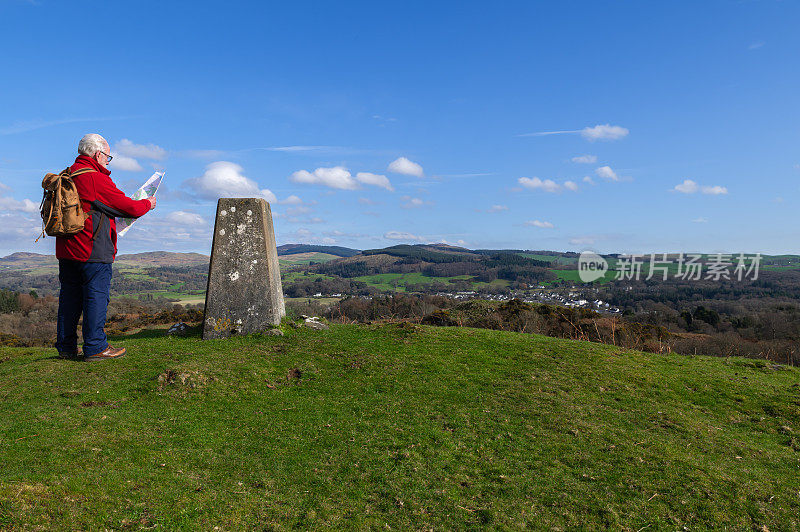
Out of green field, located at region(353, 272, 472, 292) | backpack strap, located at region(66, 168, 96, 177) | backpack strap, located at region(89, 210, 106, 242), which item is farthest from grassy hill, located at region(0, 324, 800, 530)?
green field, located at region(353, 272, 472, 292)

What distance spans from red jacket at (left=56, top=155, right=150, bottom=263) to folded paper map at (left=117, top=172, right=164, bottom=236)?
202mm

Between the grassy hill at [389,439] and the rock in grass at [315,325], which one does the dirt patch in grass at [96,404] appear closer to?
the grassy hill at [389,439]

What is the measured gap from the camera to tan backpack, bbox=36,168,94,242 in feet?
24.9

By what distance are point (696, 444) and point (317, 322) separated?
9.45m

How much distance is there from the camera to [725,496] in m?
5.18

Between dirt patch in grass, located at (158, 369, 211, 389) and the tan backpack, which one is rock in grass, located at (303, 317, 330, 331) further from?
Answer: the tan backpack

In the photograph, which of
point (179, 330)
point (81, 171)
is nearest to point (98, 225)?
point (81, 171)

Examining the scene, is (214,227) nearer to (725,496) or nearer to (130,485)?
(130,485)

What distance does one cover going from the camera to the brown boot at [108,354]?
29.1ft

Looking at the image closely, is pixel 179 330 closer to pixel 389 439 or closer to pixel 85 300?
pixel 85 300

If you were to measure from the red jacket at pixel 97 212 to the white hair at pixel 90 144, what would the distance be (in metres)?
0.14

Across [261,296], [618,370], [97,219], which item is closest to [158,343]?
[261,296]

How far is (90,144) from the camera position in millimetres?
8344

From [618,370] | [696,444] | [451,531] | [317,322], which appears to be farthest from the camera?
[317,322]
